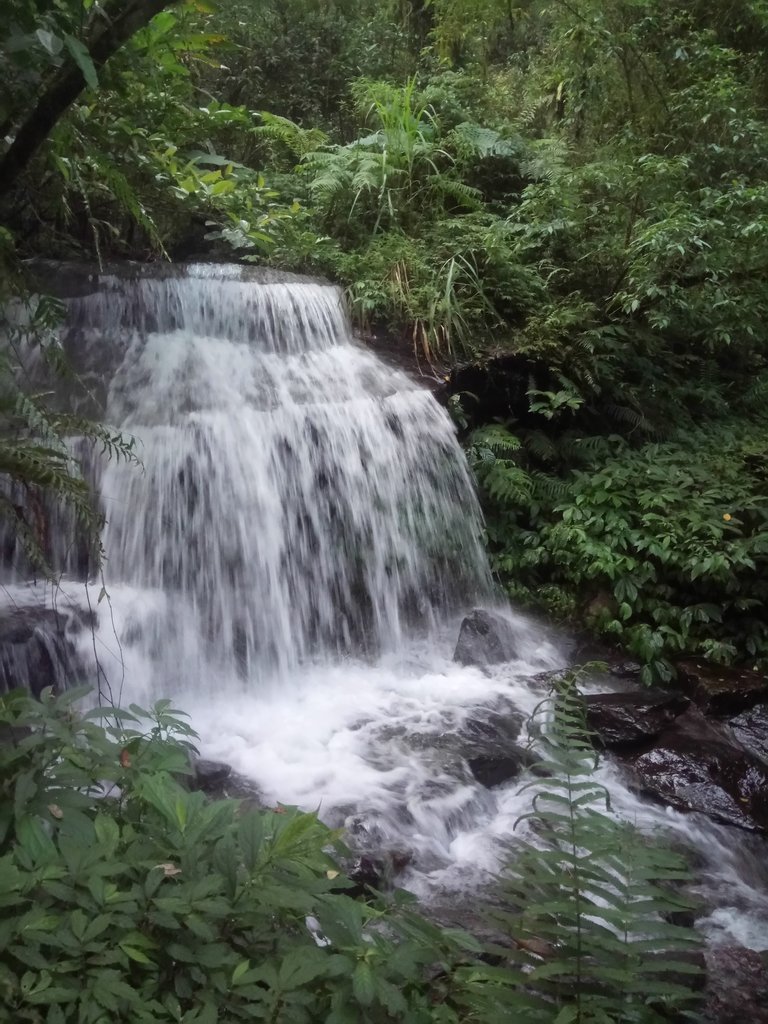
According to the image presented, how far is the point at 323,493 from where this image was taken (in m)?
6.18

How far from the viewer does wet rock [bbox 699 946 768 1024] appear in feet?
9.34

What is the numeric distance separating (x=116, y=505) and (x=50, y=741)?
3479 millimetres

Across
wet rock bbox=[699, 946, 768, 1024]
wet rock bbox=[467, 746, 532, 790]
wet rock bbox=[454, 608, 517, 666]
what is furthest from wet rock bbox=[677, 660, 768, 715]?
wet rock bbox=[699, 946, 768, 1024]

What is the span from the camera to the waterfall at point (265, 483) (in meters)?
5.40

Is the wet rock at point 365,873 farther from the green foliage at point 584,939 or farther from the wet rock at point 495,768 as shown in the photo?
the green foliage at point 584,939

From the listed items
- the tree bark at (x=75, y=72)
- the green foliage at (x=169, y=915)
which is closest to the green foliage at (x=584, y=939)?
the green foliage at (x=169, y=915)

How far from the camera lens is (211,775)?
12.9 ft

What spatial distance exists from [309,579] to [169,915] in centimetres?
417

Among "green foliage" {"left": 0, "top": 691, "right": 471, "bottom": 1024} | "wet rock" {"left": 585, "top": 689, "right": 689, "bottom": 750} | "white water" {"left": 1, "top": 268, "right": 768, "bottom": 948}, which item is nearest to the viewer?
"green foliage" {"left": 0, "top": 691, "right": 471, "bottom": 1024}

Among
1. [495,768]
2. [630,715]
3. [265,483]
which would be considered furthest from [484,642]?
[265,483]

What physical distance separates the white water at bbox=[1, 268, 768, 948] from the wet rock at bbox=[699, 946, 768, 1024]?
151 millimetres

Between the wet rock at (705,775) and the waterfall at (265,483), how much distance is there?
2099mm

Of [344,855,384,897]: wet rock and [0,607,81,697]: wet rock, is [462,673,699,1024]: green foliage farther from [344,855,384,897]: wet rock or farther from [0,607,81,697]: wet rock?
[0,607,81,697]: wet rock

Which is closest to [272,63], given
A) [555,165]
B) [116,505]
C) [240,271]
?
[555,165]
